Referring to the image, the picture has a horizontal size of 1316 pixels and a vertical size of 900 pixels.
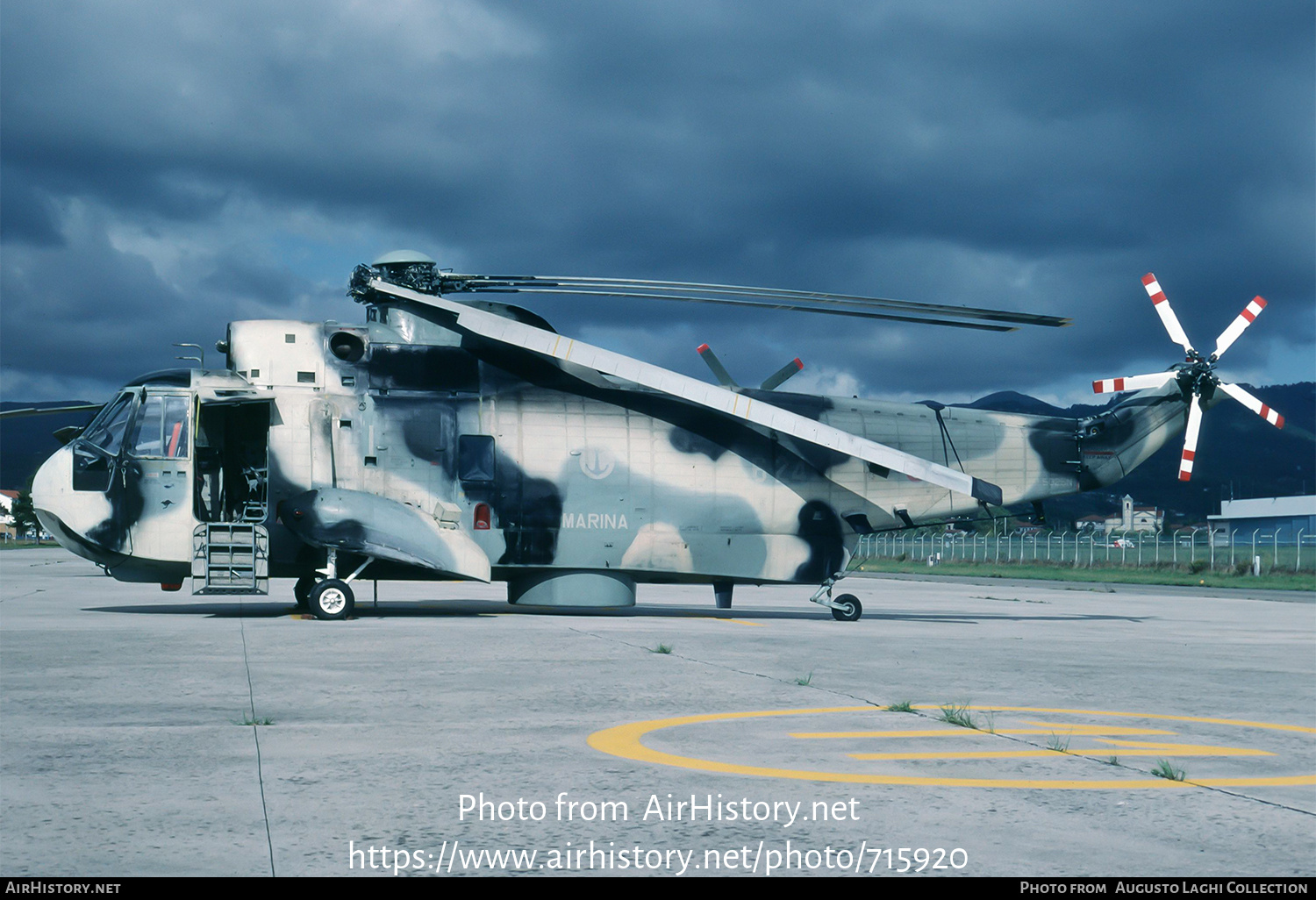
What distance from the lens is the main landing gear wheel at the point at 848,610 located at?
74.1 ft

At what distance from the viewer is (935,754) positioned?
755 centimetres

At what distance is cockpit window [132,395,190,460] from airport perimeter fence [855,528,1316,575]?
1118 inches

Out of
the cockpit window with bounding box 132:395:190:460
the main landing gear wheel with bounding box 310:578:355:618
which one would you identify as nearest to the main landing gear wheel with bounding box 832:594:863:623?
the main landing gear wheel with bounding box 310:578:355:618

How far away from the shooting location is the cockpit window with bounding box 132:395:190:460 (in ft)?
64.5

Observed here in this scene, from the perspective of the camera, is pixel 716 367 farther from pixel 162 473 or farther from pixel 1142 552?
pixel 1142 552

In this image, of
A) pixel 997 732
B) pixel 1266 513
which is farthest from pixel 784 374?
pixel 1266 513

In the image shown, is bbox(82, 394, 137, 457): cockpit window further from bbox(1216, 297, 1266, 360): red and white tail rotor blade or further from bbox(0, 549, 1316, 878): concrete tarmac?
bbox(1216, 297, 1266, 360): red and white tail rotor blade

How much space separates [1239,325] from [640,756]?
69.6 feet

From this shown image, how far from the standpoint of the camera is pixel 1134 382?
23984 mm

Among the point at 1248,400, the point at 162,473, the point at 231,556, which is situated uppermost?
the point at 1248,400

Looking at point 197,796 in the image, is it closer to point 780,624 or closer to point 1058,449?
point 780,624

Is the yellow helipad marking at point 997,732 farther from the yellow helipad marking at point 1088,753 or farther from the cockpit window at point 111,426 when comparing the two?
the cockpit window at point 111,426

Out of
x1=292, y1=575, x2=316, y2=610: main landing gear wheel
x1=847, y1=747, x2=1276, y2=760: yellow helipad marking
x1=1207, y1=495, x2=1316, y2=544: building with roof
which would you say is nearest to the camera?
x1=847, y1=747, x2=1276, y2=760: yellow helipad marking
